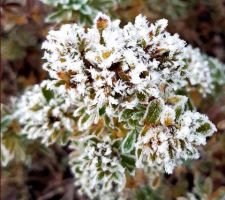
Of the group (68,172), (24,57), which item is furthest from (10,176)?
(24,57)

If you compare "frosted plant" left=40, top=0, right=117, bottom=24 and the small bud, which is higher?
"frosted plant" left=40, top=0, right=117, bottom=24

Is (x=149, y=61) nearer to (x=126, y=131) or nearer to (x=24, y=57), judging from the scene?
(x=126, y=131)

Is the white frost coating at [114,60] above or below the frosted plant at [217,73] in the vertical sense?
below

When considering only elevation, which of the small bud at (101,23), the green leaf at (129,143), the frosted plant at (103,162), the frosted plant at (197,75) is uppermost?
the frosted plant at (197,75)

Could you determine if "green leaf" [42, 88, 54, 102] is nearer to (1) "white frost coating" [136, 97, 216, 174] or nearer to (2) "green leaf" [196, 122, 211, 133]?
(1) "white frost coating" [136, 97, 216, 174]

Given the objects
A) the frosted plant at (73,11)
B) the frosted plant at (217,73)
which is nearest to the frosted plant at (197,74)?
the frosted plant at (217,73)

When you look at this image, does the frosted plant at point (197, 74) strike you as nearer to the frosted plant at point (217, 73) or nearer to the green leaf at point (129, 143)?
the frosted plant at point (217, 73)

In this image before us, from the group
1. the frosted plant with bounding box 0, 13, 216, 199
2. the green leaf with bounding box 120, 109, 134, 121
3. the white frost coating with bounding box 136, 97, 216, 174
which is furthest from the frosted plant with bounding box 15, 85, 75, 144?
the white frost coating with bounding box 136, 97, 216, 174

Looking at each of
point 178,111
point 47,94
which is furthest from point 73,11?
point 178,111
